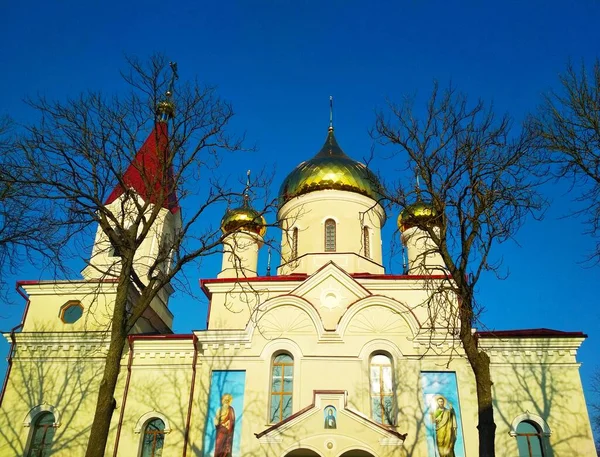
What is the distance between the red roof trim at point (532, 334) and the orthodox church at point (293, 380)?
0.14ft

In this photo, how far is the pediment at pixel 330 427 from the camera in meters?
12.5

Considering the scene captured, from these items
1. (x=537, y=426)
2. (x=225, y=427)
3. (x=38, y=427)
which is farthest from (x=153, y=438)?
(x=537, y=426)

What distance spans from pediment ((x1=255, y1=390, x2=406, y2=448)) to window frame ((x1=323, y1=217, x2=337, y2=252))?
664 cm

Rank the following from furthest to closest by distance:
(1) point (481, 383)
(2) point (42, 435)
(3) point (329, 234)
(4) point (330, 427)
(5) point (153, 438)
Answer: (3) point (329, 234), (2) point (42, 435), (5) point (153, 438), (4) point (330, 427), (1) point (481, 383)

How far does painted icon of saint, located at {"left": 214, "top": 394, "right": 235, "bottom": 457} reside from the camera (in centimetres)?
1330

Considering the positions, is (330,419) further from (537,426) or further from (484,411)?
(537,426)

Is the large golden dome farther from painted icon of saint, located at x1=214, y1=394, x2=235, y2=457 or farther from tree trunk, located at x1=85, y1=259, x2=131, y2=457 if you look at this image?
tree trunk, located at x1=85, y1=259, x2=131, y2=457

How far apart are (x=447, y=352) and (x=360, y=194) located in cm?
708

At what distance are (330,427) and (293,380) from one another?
5.98 ft

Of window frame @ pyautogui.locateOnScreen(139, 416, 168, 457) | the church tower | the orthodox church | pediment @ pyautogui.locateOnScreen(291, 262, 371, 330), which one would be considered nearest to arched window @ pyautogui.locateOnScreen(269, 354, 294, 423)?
the orthodox church

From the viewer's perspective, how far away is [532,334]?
14.1m

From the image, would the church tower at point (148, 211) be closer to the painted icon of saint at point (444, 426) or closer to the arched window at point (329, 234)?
the arched window at point (329, 234)

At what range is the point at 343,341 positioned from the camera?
1430 cm

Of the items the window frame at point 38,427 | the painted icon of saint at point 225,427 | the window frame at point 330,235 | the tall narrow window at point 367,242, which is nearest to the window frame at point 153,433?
Result: the painted icon of saint at point 225,427
